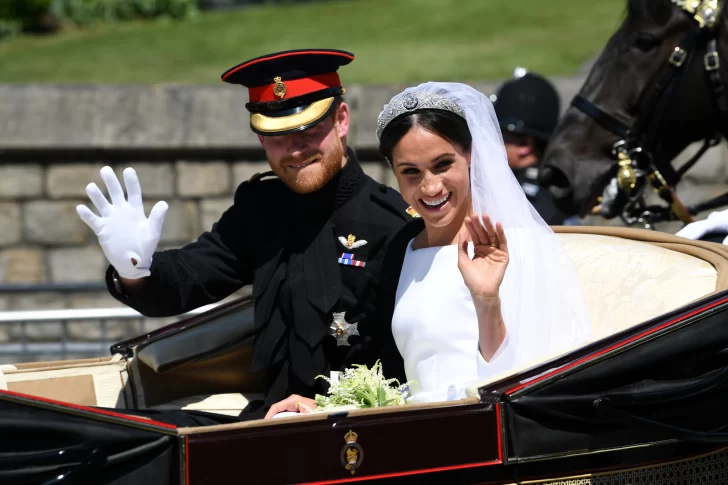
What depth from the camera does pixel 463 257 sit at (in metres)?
2.89

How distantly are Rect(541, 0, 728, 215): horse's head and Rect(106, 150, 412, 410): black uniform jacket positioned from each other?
1.03 meters

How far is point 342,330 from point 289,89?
78 centimetres

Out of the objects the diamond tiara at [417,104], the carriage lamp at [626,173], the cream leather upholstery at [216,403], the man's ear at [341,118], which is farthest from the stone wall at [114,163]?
the diamond tiara at [417,104]

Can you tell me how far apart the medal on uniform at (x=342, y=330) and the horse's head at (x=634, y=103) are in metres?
1.41

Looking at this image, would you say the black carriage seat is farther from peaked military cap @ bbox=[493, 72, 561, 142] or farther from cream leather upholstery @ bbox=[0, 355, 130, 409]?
peaked military cap @ bbox=[493, 72, 561, 142]

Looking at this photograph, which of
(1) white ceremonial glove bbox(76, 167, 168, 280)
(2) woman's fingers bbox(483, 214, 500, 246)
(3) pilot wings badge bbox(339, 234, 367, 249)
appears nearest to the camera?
(2) woman's fingers bbox(483, 214, 500, 246)

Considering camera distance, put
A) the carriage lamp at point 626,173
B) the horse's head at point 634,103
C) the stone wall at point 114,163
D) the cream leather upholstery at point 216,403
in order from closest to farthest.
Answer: the cream leather upholstery at point 216,403, the horse's head at point 634,103, the carriage lamp at point 626,173, the stone wall at point 114,163

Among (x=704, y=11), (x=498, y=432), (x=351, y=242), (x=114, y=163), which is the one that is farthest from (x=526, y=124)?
(x=114, y=163)

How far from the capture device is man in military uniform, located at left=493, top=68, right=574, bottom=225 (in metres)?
5.26

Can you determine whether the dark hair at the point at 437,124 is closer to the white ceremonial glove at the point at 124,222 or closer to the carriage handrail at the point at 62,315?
the white ceremonial glove at the point at 124,222

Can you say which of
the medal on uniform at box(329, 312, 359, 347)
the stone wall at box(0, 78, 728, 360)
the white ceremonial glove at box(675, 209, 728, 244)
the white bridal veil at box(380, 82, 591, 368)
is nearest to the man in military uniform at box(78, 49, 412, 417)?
the medal on uniform at box(329, 312, 359, 347)

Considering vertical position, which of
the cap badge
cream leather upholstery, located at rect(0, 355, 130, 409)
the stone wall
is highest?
the stone wall

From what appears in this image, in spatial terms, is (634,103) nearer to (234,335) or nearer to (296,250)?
(296,250)

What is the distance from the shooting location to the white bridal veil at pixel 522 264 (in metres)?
2.96
